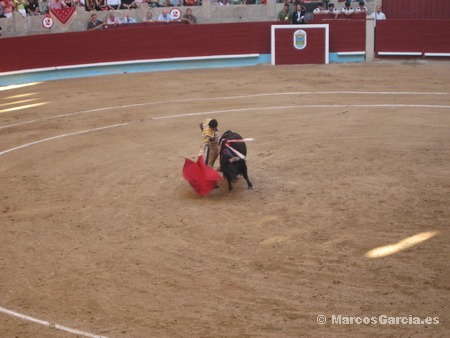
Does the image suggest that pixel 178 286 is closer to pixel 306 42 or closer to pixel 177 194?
pixel 177 194

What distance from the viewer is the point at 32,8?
22.8 m

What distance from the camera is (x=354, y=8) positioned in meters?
24.5

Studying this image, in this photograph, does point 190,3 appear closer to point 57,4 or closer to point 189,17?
point 189,17

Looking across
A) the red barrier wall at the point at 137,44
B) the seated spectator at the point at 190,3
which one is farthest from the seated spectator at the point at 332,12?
the seated spectator at the point at 190,3

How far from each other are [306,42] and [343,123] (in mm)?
8287

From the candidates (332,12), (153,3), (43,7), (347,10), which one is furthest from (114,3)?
(347,10)

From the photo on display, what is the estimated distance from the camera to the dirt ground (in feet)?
23.3

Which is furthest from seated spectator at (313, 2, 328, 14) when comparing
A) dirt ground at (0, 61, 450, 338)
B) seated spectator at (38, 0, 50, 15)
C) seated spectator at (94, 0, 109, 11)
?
seated spectator at (38, 0, 50, 15)

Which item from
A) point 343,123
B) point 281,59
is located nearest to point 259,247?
point 343,123

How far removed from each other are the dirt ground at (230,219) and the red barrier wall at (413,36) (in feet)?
16.7

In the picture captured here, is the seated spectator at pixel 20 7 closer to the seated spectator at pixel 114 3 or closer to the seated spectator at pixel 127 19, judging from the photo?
the seated spectator at pixel 114 3

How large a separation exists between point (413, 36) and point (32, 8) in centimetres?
1103

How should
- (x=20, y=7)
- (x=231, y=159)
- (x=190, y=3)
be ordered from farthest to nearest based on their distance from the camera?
(x=190, y=3) < (x=20, y=7) < (x=231, y=159)

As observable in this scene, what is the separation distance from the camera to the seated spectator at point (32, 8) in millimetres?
22641
